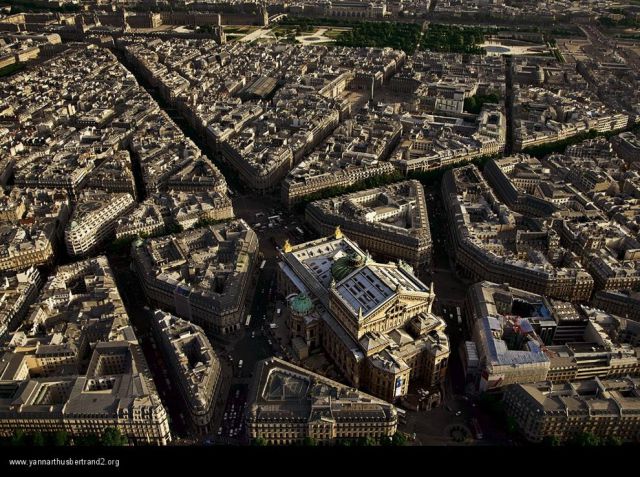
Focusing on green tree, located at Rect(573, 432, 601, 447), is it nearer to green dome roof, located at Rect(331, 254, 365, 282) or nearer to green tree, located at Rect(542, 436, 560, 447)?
green tree, located at Rect(542, 436, 560, 447)

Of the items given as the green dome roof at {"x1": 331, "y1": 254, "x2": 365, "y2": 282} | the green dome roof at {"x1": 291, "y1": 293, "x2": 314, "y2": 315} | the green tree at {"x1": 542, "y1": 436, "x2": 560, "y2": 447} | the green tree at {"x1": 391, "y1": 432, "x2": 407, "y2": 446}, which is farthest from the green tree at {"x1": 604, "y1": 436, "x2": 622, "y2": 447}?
the green dome roof at {"x1": 291, "y1": 293, "x2": 314, "y2": 315}

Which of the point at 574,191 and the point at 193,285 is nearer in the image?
the point at 193,285

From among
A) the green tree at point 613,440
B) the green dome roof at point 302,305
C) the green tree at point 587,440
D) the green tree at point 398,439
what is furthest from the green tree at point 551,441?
the green dome roof at point 302,305

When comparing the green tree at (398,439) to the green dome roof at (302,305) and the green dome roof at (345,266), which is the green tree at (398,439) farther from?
the green dome roof at (345,266)

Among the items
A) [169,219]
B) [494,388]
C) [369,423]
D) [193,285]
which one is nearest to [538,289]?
[494,388]

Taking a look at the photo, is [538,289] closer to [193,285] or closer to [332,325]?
[332,325]

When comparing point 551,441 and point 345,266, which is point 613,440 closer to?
point 551,441
